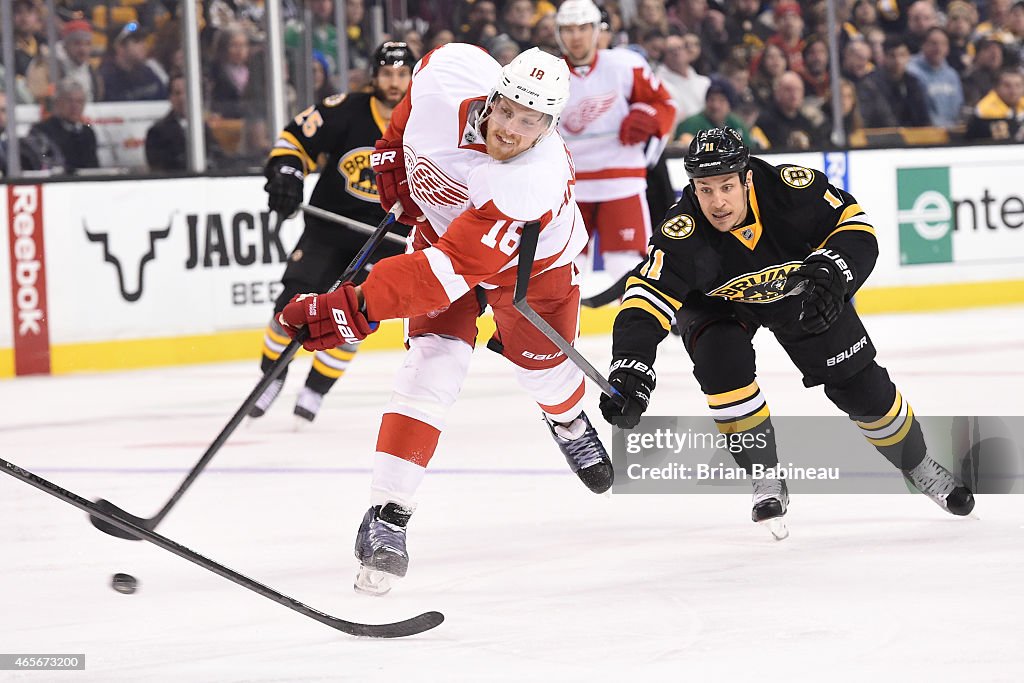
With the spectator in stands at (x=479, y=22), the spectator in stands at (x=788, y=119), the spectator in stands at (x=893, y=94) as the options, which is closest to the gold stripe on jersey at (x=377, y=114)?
the spectator in stands at (x=479, y=22)

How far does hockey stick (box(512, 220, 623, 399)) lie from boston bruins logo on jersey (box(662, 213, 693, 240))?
328 mm

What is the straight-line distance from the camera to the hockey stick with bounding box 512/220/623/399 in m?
2.94

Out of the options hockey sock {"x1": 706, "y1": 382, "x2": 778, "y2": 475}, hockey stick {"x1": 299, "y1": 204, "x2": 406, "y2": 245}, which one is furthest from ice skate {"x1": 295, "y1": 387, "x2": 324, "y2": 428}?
hockey sock {"x1": 706, "y1": 382, "x2": 778, "y2": 475}

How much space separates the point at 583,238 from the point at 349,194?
7.01ft

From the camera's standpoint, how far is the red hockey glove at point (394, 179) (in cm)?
349

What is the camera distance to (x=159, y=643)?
270 centimetres

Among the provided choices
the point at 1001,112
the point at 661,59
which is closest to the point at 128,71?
the point at 661,59

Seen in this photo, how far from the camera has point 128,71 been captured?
7281mm

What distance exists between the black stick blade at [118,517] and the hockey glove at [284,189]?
2162 millimetres

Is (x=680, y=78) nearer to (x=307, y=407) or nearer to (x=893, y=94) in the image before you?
(x=893, y=94)

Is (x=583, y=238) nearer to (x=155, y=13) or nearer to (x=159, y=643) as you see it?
(x=159, y=643)

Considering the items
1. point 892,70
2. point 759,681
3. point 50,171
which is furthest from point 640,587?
point 892,70

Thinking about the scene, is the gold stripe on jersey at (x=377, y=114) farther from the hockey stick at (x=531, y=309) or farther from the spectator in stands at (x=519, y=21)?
the spectator in stands at (x=519, y=21)

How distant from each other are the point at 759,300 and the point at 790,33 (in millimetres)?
5695
